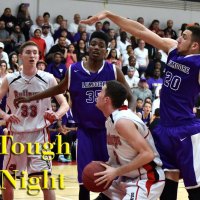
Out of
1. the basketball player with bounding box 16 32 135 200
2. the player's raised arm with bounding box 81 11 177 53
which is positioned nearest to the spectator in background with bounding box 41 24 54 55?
the basketball player with bounding box 16 32 135 200

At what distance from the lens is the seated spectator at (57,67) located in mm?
15508

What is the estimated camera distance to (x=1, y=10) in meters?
19.1

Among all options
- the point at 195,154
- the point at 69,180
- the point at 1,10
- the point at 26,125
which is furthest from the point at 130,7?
the point at 195,154

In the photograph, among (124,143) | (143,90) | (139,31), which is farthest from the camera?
(143,90)

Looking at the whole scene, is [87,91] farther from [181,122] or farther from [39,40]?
[39,40]

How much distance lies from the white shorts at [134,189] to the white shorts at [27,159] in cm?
176

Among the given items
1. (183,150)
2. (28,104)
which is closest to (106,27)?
(28,104)

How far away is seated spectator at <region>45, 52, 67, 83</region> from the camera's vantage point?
1551 cm

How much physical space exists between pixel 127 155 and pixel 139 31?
1377 millimetres

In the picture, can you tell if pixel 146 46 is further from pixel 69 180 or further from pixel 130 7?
pixel 69 180

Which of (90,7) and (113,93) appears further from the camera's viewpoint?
(90,7)

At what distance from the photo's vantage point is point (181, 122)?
17.8 feet

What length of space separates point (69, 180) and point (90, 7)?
11.7m

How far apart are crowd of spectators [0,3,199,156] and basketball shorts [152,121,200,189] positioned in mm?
9586
